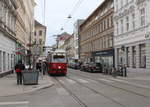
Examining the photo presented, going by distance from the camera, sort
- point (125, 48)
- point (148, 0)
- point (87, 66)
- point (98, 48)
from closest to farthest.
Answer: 1. point (148, 0)
2. point (125, 48)
3. point (87, 66)
4. point (98, 48)

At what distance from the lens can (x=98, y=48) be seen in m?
59.1

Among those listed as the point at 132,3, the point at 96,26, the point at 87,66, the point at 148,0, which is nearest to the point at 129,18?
the point at 132,3

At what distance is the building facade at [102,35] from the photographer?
48.3 m

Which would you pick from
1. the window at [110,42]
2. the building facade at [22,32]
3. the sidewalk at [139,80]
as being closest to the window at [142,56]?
the sidewalk at [139,80]

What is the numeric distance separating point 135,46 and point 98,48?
75.0 ft

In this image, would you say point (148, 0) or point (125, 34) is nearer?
point (148, 0)

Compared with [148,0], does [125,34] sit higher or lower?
lower

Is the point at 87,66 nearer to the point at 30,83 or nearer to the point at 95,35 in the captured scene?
the point at 95,35

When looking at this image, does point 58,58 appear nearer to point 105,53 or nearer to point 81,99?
point 81,99

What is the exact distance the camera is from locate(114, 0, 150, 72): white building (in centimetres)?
3312

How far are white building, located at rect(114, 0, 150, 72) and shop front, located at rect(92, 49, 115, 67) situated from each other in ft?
8.53

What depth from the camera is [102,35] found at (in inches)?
2160

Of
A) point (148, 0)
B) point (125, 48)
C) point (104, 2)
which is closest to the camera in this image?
point (148, 0)

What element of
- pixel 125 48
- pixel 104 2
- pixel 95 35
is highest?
pixel 104 2
